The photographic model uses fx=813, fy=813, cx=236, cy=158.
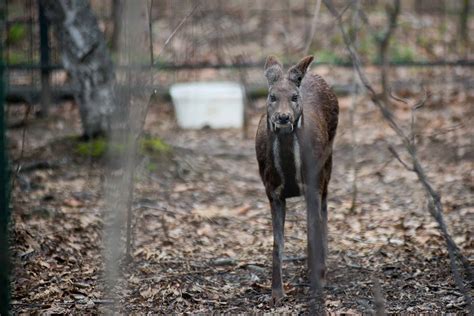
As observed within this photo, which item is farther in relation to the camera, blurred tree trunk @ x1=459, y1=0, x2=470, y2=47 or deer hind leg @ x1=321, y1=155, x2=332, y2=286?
blurred tree trunk @ x1=459, y1=0, x2=470, y2=47

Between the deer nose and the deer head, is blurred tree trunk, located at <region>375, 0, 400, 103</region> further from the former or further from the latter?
the deer nose

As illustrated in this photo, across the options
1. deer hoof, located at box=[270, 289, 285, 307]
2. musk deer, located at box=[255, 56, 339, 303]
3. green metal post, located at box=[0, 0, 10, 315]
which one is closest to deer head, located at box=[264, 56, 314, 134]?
musk deer, located at box=[255, 56, 339, 303]

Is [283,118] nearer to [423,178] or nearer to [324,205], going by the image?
[423,178]

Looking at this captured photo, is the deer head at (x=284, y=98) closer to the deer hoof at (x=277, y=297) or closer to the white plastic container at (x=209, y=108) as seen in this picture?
the deer hoof at (x=277, y=297)

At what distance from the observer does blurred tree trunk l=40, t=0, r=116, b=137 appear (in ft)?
28.8

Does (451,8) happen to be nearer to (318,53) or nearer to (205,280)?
(318,53)

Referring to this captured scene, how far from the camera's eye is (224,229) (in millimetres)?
7547

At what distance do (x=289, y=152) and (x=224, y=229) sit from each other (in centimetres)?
208

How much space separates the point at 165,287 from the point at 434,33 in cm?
1028

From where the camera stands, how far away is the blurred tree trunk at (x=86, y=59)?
8773 mm

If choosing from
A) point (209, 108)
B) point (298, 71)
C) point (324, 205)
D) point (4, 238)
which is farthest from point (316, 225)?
point (209, 108)

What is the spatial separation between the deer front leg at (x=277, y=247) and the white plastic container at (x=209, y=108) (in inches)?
221

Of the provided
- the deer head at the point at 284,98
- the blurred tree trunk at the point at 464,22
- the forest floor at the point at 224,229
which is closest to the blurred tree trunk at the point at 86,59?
the forest floor at the point at 224,229

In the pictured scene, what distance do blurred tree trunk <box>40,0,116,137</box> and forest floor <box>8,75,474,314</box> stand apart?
21.8 inches
